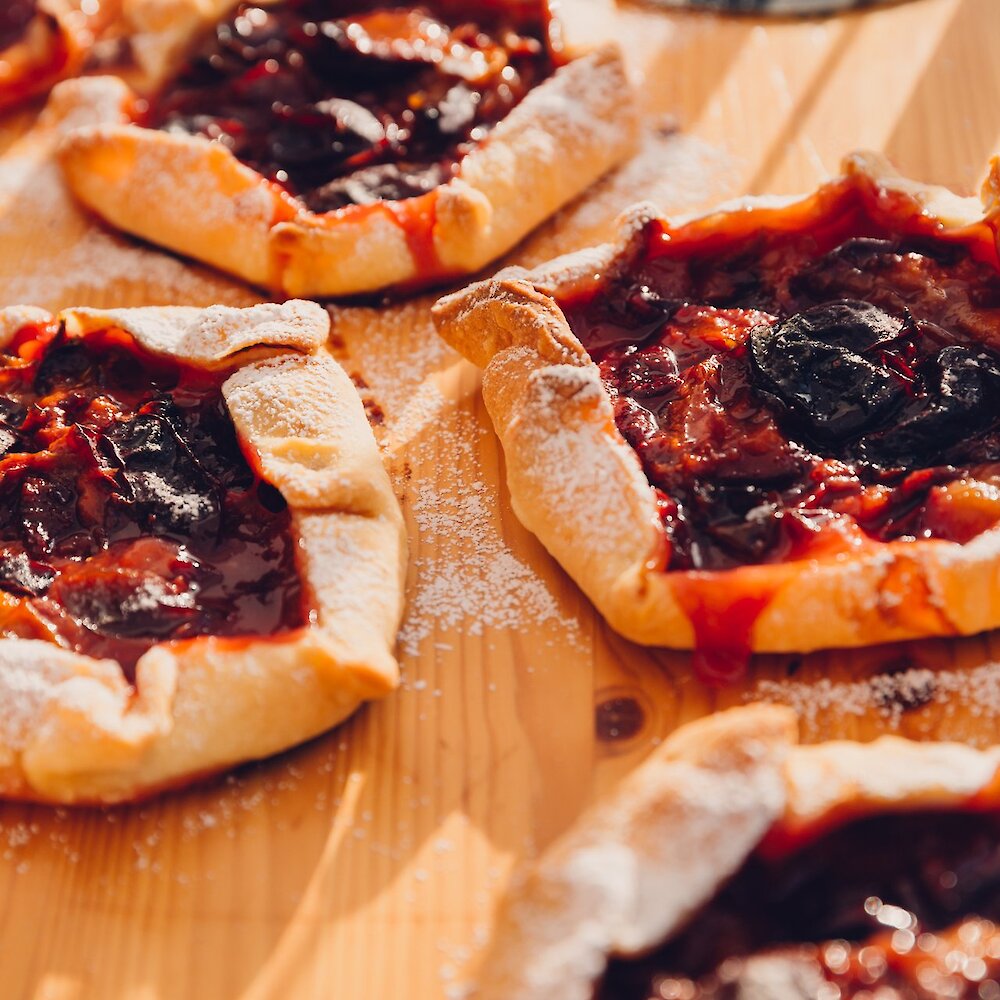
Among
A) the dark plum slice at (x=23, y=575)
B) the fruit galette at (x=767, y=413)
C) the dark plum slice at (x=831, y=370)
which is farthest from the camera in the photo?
the dark plum slice at (x=831, y=370)

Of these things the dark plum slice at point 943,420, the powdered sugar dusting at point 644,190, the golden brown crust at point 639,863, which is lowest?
the golden brown crust at point 639,863

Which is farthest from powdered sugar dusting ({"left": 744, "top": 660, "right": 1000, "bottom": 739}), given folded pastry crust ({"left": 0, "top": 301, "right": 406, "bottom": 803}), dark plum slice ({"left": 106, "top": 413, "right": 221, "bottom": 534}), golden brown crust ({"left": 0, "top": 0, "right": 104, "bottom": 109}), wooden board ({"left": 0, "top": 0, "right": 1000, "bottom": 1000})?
golden brown crust ({"left": 0, "top": 0, "right": 104, "bottom": 109})

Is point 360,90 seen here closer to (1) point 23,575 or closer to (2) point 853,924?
(1) point 23,575

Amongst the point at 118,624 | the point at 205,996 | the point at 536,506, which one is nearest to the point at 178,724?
the point at 118,624

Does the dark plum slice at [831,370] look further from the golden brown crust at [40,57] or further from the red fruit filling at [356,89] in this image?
the golden brown crust at [40,57]

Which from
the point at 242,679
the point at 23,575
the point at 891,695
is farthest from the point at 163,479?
the point at 891,695

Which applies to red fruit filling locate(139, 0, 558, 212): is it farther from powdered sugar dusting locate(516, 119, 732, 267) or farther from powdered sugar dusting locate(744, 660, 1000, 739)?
powdered sugar dusting locate(744, 660, 1000, 739)

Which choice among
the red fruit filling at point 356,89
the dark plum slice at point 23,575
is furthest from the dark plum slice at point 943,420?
the dark plum slice at point 23,575
